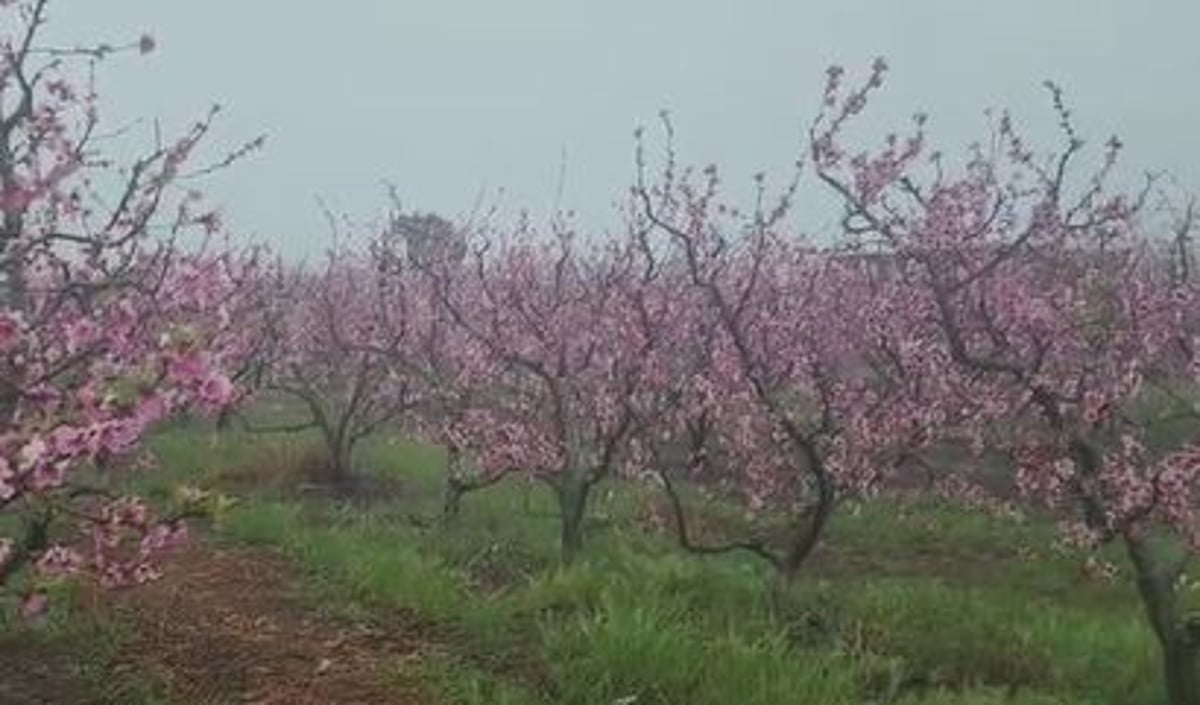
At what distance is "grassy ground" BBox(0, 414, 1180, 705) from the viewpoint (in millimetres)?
6754

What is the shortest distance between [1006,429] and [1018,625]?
366 inches

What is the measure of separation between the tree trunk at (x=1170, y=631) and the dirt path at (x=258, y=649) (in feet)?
12.3

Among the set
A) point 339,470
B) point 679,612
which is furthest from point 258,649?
point 339,470

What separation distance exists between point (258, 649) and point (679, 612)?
6.85 feet

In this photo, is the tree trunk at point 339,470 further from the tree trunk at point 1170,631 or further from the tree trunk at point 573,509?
the tree trunk at point 1170,631

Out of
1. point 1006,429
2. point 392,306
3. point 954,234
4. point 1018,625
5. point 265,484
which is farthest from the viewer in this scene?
point 392,306

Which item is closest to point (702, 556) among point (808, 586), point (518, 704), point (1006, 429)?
point (808, 586)

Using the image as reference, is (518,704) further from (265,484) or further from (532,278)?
(532,278)

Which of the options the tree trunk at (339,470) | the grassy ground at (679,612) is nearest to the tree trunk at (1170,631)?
the grassy ground at (679,612)

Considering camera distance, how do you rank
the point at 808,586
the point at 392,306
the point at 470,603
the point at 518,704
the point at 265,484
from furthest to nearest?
1. the point at 392,306
2. the point at 265,484
3. the point at 808,586
4. the point at 470,603
5. the point at 518,704

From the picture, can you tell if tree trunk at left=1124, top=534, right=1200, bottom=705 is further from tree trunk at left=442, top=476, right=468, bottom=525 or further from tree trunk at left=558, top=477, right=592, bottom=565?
tree trunk at left=442, top=476, right=468, bottom=525

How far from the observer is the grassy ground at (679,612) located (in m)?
6.75

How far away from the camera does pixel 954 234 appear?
1288 cm

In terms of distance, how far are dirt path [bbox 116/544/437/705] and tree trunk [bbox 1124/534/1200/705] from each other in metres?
3.75
